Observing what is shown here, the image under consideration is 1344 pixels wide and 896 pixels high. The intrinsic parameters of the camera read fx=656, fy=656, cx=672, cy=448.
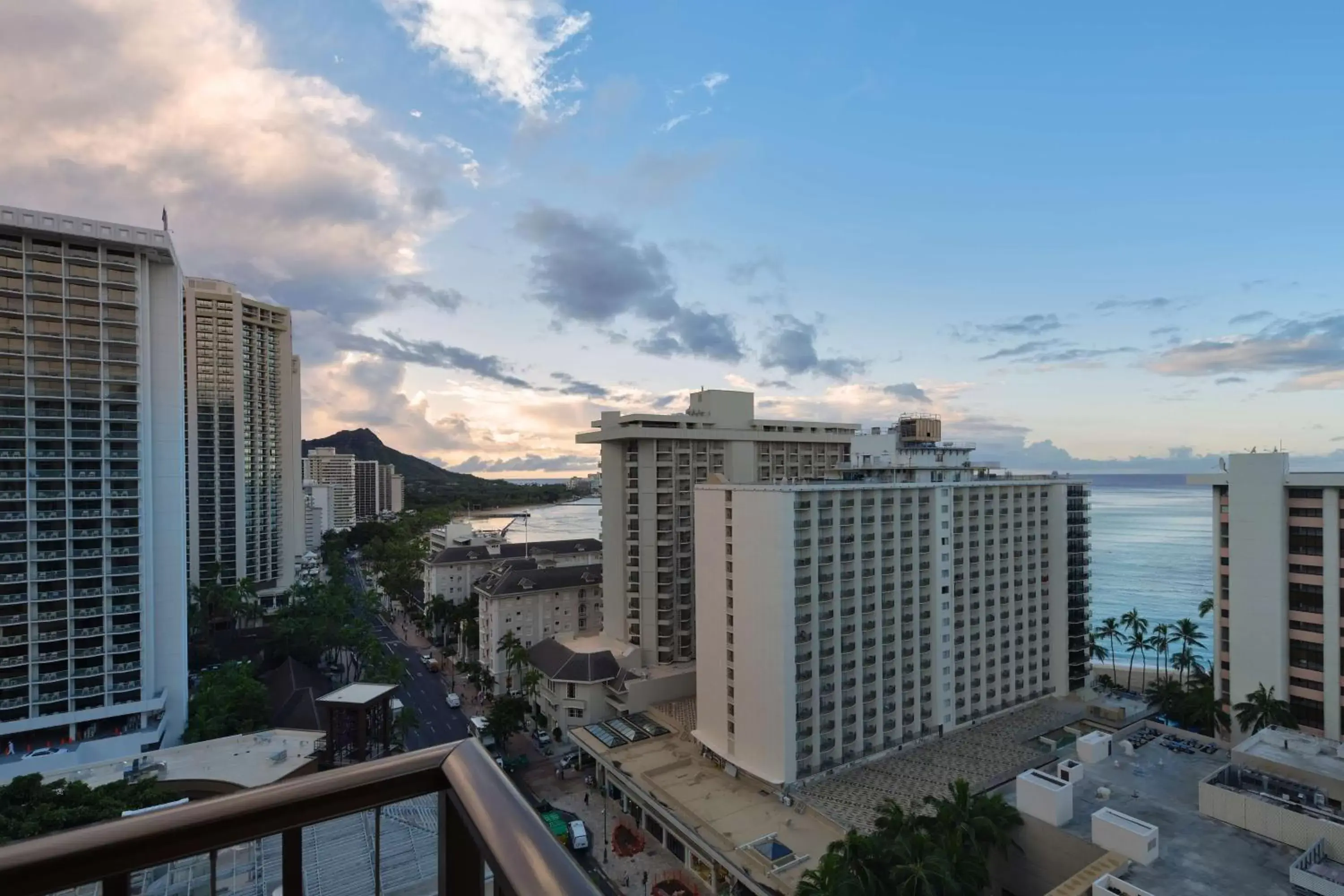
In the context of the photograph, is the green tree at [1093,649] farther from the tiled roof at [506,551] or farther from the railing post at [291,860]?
the railing post at [291,860]

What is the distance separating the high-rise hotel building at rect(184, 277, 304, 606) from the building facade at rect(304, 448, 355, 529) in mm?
71884

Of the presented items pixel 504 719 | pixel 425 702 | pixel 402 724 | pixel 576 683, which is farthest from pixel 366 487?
pixel 402 724

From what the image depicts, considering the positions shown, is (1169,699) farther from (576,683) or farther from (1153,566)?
(1153,566)

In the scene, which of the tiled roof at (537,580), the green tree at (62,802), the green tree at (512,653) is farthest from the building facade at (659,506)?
the green tree at (62,802)

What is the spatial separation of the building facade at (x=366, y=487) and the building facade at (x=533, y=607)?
371 ft

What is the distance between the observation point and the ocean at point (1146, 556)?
63250mm

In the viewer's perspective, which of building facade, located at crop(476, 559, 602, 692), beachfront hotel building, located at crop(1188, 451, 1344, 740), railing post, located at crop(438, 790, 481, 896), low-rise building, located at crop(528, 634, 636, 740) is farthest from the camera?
building facade, located at crop(476, 559, 602, 692)

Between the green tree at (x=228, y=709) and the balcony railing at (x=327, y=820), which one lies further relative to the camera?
the green tree at (x=228, y=709)

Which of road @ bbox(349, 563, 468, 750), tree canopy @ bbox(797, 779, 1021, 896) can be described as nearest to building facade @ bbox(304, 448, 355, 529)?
road @ bbox(349, 563, 468, 750)

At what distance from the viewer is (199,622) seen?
4631 centimetres

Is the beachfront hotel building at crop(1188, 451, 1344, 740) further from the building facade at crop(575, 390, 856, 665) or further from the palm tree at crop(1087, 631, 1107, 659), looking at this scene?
the building facade at crop(575, 390, 856, 665)

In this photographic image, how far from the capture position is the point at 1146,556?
8975 cm

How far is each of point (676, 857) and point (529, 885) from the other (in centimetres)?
2652

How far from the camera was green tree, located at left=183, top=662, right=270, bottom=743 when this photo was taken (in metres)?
28.9
